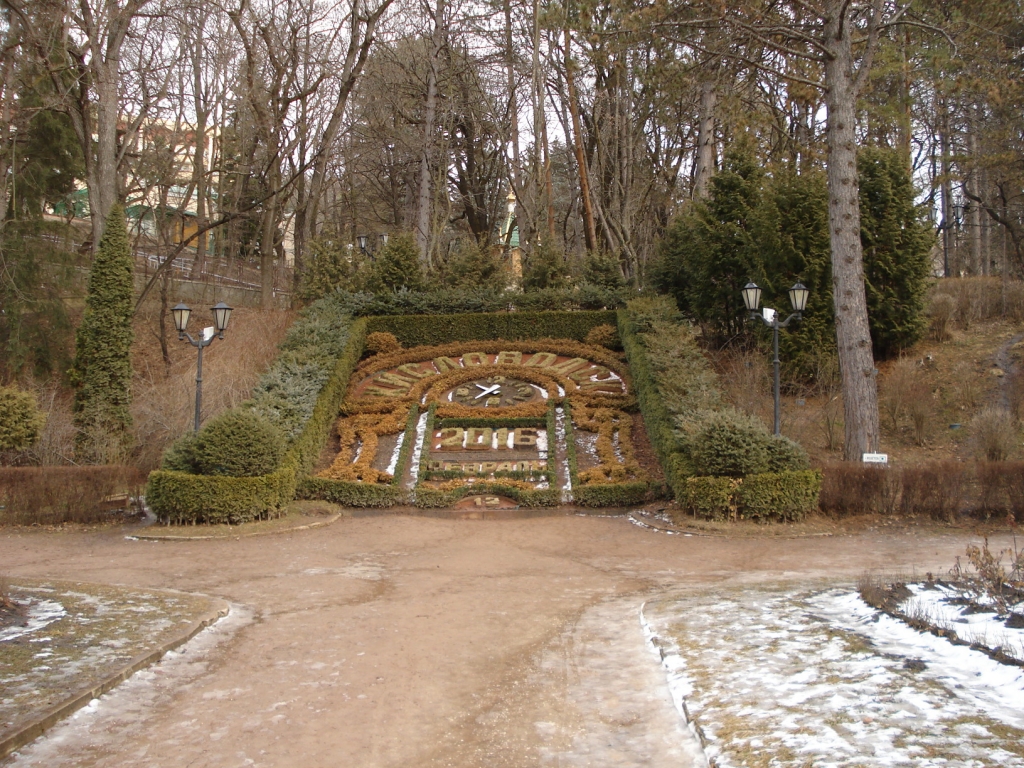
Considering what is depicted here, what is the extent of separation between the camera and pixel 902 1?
16.0 m

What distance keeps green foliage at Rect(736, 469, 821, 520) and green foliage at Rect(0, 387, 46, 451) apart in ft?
38.6

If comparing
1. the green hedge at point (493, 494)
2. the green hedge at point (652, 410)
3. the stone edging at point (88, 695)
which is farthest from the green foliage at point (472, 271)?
the stone edging at point (88, 695)

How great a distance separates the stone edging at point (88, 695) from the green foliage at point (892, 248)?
16273 mm

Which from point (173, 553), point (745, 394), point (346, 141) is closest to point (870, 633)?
point (173, 553)

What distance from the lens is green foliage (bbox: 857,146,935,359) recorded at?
19.0 metres

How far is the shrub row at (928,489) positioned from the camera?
40.3 feet

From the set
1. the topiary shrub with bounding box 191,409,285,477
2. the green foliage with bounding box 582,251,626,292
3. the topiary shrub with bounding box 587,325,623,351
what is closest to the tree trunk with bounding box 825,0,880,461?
the topiary shrub with bounding box 587,325,623,351

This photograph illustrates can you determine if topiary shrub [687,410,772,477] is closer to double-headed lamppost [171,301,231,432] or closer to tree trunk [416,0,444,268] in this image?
double-headed lamppost [171,301,231,432]

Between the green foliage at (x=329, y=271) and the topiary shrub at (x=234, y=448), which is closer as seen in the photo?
the topiary shrub at (x=234, y=448)

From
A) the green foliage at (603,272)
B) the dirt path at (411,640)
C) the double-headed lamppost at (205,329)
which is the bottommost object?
the dirt path at (411,640)

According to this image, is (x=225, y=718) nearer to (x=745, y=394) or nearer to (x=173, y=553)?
(x=173, y=553)

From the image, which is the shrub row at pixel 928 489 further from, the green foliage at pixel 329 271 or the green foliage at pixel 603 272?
the green foliage at pixel 329 271

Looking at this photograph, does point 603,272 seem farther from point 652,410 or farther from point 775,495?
point 775,495

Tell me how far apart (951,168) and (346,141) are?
21.8 meters
